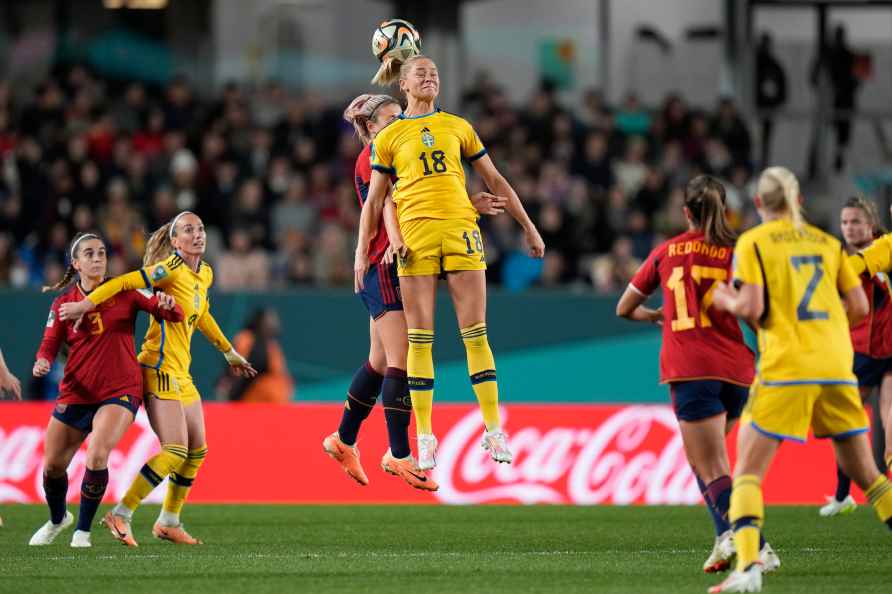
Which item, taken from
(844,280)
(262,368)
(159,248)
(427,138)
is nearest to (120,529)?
(159,248)

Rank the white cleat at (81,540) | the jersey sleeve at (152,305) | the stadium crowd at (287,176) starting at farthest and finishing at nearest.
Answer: the stadium crowd at (287,176) → the jersey sleeve at (152,305) → the white cleat at (81,540)

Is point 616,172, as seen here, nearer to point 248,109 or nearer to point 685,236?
point 248,109

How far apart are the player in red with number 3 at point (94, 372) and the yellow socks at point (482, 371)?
2290mm

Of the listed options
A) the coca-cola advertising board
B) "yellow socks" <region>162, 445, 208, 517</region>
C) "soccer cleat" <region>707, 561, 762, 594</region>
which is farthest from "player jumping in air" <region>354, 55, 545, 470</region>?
the coca-cola advertising board

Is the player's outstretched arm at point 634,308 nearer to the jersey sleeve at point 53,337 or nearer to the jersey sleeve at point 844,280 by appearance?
the jersey sleeve at point 844,280

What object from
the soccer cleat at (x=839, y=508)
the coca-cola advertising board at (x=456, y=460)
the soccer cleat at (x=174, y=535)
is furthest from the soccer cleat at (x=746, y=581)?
the coca-cola advertising board at (x=456, y=460)

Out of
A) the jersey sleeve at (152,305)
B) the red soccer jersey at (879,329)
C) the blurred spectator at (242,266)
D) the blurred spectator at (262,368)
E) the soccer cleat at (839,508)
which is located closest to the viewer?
the jersey sleeve at (152,305)

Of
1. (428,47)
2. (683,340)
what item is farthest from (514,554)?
(428,47)

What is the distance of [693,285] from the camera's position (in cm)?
880

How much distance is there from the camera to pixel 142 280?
10.7 metres

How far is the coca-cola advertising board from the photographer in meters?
15.3

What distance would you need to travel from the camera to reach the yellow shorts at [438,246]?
9.66 m

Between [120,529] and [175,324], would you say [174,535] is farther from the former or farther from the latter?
[175,324]

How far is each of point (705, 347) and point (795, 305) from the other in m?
1.15
